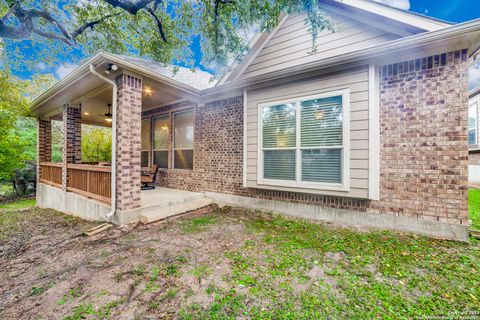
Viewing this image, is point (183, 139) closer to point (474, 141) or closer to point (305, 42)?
point (305, 42)

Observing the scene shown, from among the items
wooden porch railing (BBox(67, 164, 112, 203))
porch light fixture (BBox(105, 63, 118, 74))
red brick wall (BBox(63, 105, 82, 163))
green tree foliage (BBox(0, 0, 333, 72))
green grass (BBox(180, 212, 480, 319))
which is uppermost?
green tree foliage (BBox(0, 0, 333, 72))

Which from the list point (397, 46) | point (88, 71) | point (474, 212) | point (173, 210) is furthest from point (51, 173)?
point (474, 212)

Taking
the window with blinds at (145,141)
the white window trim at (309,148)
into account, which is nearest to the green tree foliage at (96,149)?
the window with blinds at (145,141)

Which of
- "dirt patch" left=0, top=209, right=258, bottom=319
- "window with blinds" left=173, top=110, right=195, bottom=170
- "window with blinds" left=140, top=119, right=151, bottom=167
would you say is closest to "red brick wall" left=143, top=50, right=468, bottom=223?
"dirt patch" left=0, top=209, right=258, bottom=319

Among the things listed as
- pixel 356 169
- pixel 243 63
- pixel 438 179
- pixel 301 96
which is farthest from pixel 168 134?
pixel 438 179

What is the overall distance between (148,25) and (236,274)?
12.6 meters

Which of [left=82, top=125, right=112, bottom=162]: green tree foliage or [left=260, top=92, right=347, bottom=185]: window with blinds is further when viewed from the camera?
[left=82, top=125, right=112, bottom=162]: green tree foliage

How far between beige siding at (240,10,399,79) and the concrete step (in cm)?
409

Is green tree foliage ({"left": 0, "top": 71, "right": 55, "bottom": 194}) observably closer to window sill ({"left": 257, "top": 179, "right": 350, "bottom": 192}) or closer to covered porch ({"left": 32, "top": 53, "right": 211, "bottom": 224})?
covered porch ({"left": 32, "top": 53, "right": 211, "bottom": 224})

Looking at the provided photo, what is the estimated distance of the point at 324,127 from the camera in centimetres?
406

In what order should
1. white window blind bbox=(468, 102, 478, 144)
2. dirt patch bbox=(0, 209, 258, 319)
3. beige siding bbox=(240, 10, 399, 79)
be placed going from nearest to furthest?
1. dirt patch bbox=(0, 209, 258, 319)
2. beige siding bbox=(240, 10, 399, 79)
3. white window blind bbox=(468, 102, 478, 144)

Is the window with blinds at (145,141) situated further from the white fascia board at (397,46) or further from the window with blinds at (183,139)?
the white fascia board at (397,46)

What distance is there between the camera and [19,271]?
278 cm

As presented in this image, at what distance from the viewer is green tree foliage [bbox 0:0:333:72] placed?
5.35 m
